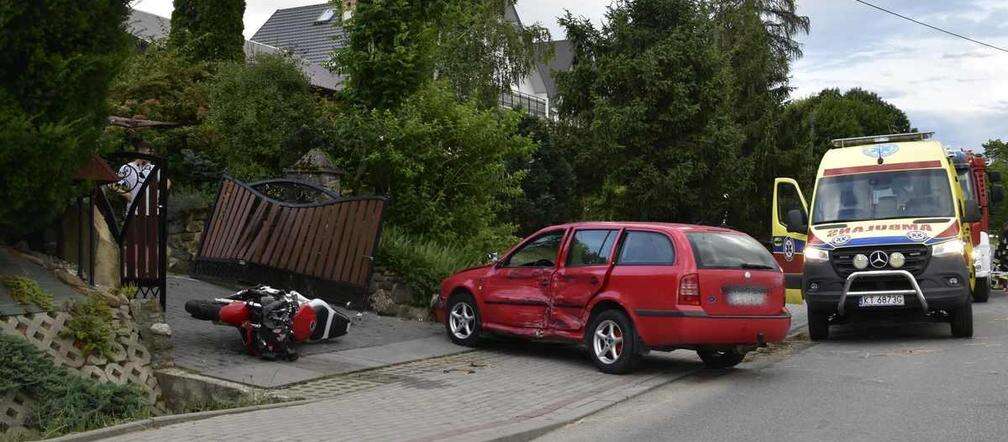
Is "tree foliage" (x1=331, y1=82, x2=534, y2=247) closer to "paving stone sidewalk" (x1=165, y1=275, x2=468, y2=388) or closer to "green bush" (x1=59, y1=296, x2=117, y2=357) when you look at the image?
"paving stone sidewalk" (x1=165, y1=275, x2=468, y2=388)

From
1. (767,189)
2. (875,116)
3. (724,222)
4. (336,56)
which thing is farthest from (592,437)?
(875,116)

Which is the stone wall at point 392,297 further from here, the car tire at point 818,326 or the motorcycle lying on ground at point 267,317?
the car tire at point 818,326

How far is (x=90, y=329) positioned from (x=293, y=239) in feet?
20.0

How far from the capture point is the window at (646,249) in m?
10.4

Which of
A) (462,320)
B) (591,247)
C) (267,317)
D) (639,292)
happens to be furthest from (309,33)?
(639,292)

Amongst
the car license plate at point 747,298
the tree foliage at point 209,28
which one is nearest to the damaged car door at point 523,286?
the car license plate at point 747,298

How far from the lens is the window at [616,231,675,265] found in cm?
1041

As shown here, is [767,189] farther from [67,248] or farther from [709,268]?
[67,248]

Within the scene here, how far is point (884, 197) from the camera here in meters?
14.8

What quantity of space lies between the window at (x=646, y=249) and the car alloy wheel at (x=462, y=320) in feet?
7.57

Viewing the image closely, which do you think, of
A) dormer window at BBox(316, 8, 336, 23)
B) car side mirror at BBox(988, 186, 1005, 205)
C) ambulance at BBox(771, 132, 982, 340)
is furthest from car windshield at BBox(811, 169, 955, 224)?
dormer window at BBox(316, 8, 336, 23)

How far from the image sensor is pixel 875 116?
67.4m

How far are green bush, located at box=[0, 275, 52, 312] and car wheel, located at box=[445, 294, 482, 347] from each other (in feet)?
16.8

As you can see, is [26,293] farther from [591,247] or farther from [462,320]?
[591,247]
